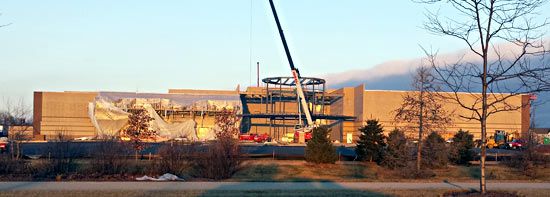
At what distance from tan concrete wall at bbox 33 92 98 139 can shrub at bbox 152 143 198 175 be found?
172 feet

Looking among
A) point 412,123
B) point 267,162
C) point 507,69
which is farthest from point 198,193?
point 412,123

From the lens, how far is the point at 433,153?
27.6 meters

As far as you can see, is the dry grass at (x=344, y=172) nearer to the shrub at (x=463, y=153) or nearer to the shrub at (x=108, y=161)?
the shrub at (x=463, y=153)

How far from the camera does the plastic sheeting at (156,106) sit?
6653cm

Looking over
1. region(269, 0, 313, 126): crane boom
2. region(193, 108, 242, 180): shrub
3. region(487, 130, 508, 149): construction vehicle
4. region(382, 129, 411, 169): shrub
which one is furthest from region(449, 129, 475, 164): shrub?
region(269, 0, 313, 126): crane boom

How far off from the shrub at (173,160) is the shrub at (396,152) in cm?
1086

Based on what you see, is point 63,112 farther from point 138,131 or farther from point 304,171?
point 304,171

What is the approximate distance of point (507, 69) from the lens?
13.3m

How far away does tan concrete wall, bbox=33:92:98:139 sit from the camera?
70.2 m

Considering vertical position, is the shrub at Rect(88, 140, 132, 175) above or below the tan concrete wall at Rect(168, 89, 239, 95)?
below

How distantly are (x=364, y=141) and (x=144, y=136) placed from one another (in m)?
13.5

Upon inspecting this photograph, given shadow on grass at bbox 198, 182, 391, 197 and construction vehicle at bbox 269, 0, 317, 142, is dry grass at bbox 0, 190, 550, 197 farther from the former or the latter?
construction vehicle at bbox 269, 0, 317, 142

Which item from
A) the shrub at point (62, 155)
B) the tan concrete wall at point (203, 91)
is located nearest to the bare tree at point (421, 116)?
the shrub at point (62, 155)

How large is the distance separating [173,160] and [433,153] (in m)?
14.0
